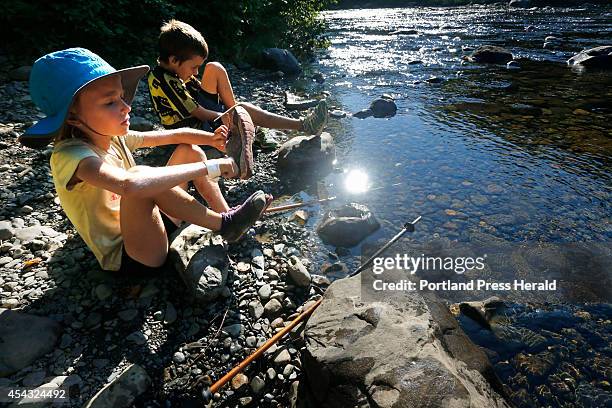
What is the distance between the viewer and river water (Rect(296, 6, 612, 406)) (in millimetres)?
2965

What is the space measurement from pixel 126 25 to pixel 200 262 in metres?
7.79

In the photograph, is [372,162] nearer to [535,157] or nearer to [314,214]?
[314,214]

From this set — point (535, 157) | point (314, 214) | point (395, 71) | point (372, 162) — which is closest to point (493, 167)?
point (535, 157)

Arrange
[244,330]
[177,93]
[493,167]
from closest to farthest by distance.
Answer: [244,330], [177,93], [493,167]

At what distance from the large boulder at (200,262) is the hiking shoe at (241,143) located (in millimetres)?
733

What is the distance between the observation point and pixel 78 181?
8.52 ft

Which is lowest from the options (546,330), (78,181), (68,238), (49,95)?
(546,330)

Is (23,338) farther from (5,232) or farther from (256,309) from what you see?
(256,309)

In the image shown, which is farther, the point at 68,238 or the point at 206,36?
the point at 206,36

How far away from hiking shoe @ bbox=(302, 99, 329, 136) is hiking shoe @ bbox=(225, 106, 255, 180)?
1674mm

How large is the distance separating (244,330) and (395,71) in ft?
36.5

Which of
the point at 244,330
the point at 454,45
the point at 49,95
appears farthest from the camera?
the point at 454,45

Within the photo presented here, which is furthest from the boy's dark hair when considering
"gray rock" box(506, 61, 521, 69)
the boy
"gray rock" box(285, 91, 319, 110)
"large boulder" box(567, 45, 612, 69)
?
"large boulder" box(567, 45, 612, 69)

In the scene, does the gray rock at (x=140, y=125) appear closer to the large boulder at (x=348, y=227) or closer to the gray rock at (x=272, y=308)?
the large boulder at (x=348, y=227)
